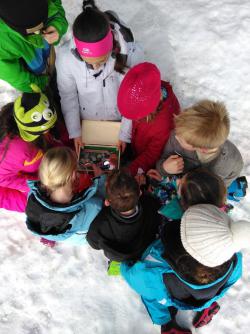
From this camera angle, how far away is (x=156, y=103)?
2.38m

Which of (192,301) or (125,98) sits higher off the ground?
(125,98)

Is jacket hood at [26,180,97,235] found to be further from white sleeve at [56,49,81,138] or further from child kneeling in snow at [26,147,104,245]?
white sleeve at [56,49,81,138]

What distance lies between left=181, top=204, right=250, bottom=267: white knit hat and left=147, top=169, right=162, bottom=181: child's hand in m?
0.99

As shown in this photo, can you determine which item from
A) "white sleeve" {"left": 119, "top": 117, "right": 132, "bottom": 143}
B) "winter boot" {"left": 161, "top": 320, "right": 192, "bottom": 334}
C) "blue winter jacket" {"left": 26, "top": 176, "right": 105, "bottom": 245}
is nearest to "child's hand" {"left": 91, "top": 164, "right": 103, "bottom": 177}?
Result: "blue winter jacket" {"left": 26, "top": 176, "right": 105, "bottom": 245}

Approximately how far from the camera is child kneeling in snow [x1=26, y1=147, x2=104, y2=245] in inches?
85.8

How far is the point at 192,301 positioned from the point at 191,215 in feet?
2.44

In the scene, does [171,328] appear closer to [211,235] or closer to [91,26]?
[211,235]

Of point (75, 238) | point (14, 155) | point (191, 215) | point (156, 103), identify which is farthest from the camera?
point (75, 238)

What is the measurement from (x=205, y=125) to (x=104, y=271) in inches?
67.4

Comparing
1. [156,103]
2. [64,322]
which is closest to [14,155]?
[156,103]

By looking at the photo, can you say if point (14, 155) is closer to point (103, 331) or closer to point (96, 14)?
point (96, 14)

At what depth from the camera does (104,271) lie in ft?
10.1

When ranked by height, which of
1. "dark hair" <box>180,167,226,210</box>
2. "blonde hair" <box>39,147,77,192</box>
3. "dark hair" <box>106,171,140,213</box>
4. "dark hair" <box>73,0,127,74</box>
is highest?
"dark hair" <box>73,0,127,74</box>

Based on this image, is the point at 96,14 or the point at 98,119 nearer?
the point at 96,14
